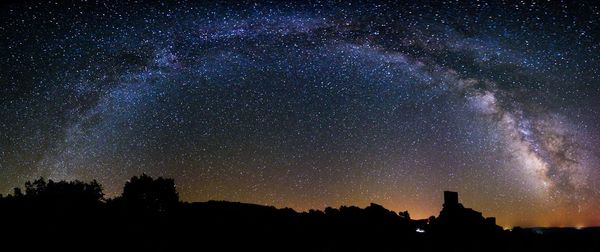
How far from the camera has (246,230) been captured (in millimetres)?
16141

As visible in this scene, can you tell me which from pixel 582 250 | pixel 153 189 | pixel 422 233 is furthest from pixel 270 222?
pixel 153 189

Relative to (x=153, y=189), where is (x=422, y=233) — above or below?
below

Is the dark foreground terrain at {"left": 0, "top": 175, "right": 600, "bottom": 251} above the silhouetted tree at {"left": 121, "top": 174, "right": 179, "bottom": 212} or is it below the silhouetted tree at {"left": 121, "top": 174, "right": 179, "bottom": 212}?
below

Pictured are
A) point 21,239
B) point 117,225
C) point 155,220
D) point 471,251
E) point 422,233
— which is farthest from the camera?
point 422,233

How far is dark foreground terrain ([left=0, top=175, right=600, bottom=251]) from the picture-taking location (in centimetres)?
1355

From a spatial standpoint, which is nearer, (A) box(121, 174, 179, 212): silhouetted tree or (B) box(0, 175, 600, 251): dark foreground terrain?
(B) box(0, 175, 600, 251): dark foreground terrain

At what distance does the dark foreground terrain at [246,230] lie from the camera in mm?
13547

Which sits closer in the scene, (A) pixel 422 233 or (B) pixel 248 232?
(B) pixel 248 232

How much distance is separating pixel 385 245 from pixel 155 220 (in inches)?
377

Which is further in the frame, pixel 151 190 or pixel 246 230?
pixel 151 190

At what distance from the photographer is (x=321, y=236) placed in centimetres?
1683

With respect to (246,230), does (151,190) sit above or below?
above

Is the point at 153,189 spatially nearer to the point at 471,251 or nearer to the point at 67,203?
the point at 67,203

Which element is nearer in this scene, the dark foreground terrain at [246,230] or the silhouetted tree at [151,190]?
the dark foreground terrain at [246,230]
